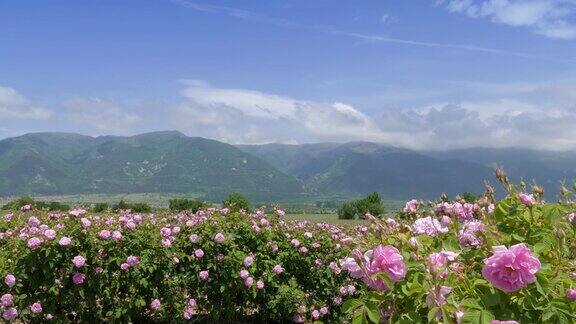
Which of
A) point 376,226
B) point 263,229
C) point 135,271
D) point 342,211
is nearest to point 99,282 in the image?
point 135,271

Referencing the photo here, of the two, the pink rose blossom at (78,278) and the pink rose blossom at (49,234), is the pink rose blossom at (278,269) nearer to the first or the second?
the pink rose blossom at (78,278)

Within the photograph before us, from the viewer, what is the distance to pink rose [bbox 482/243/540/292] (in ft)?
7.20

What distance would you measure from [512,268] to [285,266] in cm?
583

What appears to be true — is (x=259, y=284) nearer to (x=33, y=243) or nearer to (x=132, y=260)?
(x=132, y=260)

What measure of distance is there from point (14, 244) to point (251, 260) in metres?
2.91

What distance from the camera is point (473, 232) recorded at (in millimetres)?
3262

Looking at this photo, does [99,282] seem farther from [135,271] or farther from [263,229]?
[263,229]

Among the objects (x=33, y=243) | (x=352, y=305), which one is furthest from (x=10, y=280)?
(x=352, y=305)

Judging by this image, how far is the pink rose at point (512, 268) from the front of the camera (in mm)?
2195

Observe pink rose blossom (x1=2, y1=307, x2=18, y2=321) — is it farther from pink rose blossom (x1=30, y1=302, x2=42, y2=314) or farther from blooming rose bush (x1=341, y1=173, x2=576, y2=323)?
blooming rose bush (x1=341, y1=173, x2=576, y2=323)

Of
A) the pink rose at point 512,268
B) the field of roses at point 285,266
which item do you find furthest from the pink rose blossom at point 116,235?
the pink rose at point 512,268

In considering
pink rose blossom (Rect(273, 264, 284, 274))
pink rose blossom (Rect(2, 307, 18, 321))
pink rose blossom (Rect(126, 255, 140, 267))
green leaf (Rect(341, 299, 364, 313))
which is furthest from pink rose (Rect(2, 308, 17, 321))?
green leaf (Rect(341, 299, 364, 313))

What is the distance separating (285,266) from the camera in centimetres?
786

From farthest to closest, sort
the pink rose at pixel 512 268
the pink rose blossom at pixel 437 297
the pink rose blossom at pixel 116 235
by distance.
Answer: the pink rose blossom at pixel 116 235, the pink rose blossom at pixel 437 297, the pink rose at pixel 512 268
